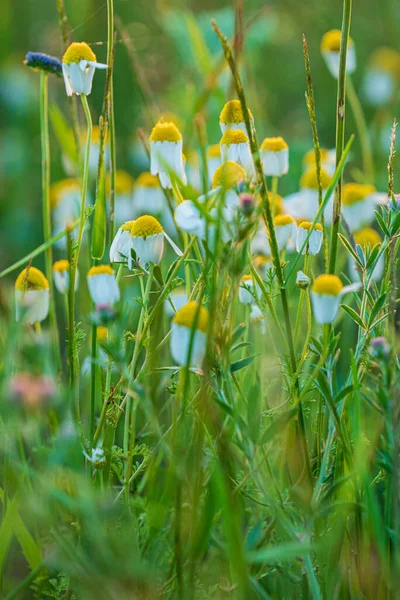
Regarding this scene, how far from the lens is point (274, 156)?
99cm

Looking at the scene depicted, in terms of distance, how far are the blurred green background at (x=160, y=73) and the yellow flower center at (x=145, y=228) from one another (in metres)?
1.34

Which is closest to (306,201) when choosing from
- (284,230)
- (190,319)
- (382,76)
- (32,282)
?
(284,230)

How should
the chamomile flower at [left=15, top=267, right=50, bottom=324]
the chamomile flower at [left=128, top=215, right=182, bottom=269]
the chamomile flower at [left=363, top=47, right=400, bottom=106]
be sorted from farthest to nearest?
the chamomile flower at [left=363, top=47, right=400, bottom=106] → the chamomile flower at [left=15, top=267, right=50, bottom=324] → the chamomile flower at [left=128, top=215, right=182, bottom=269]

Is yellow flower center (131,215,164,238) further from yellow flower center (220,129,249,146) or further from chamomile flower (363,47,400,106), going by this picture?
chamomile flower (363,47,400,106)

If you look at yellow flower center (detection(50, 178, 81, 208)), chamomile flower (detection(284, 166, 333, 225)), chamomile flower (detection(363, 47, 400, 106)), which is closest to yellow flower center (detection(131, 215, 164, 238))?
chamomile flower (detection(284, 166, 333, 225))

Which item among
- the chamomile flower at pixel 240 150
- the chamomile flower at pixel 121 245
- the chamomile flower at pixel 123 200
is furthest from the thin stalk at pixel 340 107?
the chamomile flower at pixel 123 200

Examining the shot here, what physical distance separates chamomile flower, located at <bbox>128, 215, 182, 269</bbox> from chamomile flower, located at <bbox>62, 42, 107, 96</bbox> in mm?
187

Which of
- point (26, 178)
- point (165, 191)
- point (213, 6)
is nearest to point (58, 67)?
point (165, 191)

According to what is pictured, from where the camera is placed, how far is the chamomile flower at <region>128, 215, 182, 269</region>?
2.57 feet

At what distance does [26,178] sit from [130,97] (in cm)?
47

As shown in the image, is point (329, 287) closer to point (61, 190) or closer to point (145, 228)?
point (145, 228)

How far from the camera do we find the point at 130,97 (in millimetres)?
2697

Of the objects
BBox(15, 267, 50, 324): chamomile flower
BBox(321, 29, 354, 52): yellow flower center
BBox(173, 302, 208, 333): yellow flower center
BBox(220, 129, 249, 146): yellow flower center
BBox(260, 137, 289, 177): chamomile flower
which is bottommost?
BBox(15, 267, 50, 324): chamomile flower

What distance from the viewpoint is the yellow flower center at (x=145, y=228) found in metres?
0.79
